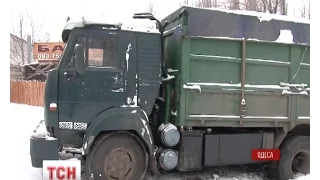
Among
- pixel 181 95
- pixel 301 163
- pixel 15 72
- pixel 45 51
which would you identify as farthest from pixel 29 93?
pixel 301 163

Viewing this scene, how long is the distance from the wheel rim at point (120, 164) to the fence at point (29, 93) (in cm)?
1601

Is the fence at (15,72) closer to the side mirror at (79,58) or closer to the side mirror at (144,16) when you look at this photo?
the side mirror at (144,16)

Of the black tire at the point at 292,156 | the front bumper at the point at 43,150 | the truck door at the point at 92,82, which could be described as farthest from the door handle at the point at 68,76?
the black tire at the point at 292,156

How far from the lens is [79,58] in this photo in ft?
17.0

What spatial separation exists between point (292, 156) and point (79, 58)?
4219mm

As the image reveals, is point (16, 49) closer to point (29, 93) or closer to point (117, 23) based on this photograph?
point (29, 93)

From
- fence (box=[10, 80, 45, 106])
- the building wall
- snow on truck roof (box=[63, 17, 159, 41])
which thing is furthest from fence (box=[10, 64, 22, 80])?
snow on truck roof (box=[63, 17, 159, 41])

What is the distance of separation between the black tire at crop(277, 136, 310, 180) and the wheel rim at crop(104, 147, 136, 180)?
2799 mm

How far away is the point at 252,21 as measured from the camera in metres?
5.98

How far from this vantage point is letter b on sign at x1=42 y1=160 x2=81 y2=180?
5.00m
